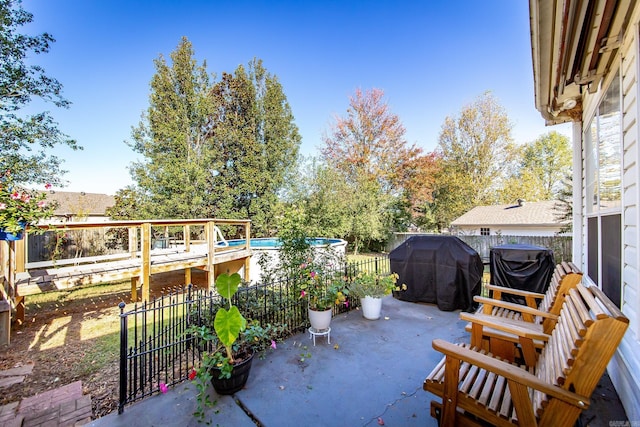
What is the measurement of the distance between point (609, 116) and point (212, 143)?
14.8 m

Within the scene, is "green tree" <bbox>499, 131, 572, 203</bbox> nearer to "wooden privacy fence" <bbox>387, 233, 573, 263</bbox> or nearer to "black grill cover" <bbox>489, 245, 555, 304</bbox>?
"wooden privacy fence" <bbox>387, 233, 573, 263</bbox>

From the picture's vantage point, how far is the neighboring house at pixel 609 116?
1.76 m

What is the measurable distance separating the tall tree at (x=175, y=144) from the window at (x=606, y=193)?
13445 millimetres

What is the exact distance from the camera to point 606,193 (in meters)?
2.64

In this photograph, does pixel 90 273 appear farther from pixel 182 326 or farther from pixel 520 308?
pixel 520 308

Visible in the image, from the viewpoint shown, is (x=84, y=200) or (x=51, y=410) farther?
(x=84, y=200)

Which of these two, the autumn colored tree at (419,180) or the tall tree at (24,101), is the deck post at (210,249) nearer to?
the tall tree at (24,101)

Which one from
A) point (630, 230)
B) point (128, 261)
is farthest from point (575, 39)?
point (128, 261)

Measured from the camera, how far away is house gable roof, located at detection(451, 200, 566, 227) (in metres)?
15.1

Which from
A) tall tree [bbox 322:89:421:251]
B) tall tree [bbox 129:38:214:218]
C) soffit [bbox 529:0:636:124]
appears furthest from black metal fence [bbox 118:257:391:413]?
tall tree [bbox 322:89:421:251]

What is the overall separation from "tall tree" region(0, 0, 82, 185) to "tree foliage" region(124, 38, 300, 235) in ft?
11.6

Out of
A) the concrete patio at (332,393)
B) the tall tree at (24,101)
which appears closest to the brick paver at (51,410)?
the concrete patio at (332,393)

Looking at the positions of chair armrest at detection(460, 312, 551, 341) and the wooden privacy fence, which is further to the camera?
the wooden privacy fence

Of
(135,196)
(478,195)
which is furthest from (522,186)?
(135,196)
